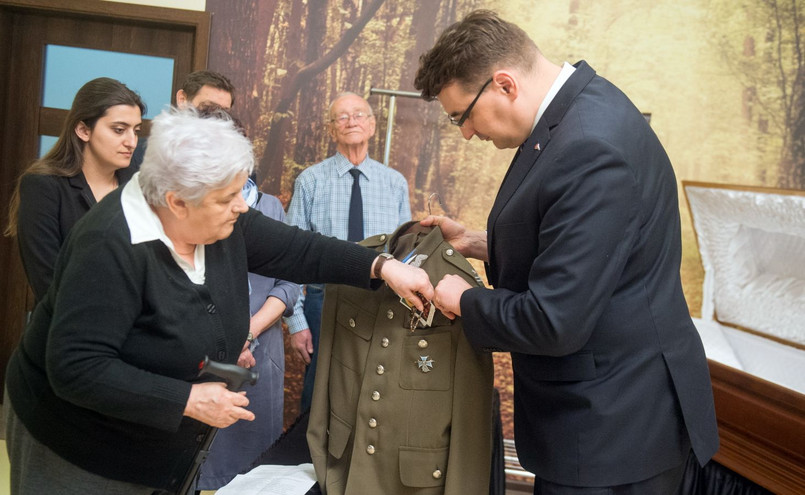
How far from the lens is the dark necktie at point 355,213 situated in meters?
3.35

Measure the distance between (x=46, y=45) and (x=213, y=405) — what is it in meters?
3.70

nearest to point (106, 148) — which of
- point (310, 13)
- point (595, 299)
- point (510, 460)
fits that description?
point (595, 299)

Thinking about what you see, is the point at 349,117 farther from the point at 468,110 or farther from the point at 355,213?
the point at 468,110

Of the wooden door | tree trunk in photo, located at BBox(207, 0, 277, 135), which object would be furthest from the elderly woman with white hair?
the wooden door

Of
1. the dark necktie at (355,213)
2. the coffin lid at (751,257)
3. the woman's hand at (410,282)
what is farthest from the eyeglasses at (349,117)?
the woman's hand at (410,282)

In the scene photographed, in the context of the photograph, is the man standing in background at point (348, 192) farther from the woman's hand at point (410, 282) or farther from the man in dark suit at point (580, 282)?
the man in dark suit at point (580, 282)

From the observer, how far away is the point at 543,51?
4219 mm

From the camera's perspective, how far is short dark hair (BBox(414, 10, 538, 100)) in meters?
1.51

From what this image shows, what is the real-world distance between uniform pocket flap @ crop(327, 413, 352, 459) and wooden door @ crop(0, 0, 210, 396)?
2878mm

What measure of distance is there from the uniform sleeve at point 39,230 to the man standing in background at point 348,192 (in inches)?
50.3

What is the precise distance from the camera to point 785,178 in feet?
14.3

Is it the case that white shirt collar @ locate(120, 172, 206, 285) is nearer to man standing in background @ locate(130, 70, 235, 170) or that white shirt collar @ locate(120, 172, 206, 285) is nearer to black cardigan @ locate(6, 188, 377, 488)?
black cardigan @ locate(6, 188, 377, 488)

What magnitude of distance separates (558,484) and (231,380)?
2.53 ft

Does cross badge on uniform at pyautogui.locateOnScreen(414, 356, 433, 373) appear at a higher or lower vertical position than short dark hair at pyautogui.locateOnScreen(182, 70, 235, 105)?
lower
